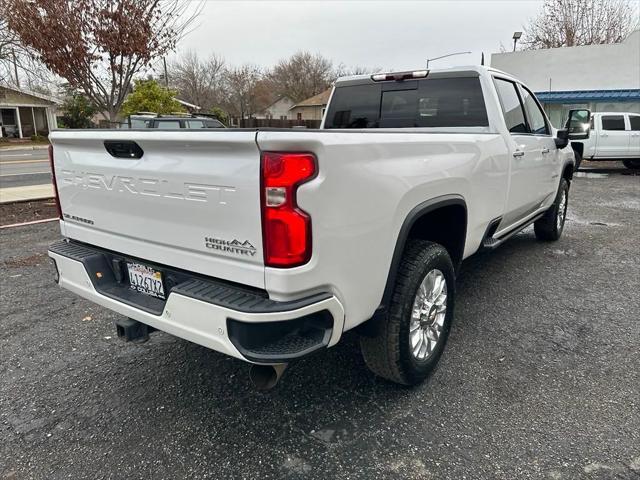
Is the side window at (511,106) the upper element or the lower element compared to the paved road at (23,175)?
upper

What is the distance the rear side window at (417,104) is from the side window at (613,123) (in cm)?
1385

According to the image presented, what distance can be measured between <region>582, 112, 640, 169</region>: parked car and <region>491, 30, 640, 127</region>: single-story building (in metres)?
7.18

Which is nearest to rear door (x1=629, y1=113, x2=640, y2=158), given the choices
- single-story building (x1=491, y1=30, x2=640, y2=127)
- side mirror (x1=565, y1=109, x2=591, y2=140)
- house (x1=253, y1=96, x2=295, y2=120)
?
single-story building (x1=491, y1=30, x2=640, y2=127)

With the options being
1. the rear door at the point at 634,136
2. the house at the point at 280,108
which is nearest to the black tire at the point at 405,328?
the rear door at the point at 634,136

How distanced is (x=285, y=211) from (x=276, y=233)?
10 centimetres

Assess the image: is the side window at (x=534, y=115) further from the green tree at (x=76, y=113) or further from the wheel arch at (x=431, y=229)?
the green tree at (x=76, y=113)

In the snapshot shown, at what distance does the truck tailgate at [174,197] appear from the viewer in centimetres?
198

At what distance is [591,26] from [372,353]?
120 ft

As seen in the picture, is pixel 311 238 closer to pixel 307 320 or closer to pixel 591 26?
pixel 307 320

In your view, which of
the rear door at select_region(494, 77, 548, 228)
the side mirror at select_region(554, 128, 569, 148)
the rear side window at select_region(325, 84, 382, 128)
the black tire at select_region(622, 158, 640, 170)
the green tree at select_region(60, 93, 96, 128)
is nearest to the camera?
the rear door at select_region(494, 77, 548, 228)

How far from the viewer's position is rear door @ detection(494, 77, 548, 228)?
13.3ft

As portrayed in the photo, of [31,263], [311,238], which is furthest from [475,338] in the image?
[31,263]

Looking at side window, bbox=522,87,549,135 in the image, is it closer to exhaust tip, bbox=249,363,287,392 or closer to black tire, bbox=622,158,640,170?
exhaust tip, bbox=249,363,287,392

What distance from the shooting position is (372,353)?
2.69m
